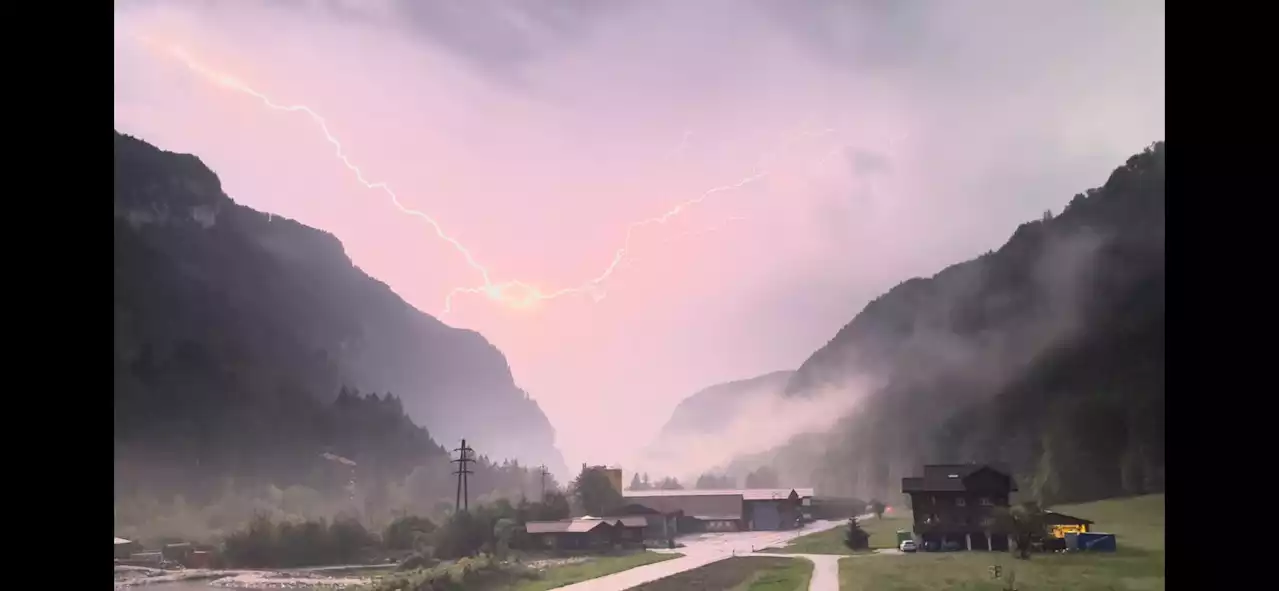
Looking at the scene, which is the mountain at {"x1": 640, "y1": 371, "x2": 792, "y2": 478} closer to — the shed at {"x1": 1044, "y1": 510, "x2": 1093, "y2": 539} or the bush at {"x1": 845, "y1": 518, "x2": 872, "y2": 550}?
the bush at {"x1": 845, "y1": 518, "x2": 872, "y2": 550}

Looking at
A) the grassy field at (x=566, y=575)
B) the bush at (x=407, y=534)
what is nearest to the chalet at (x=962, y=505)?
the grassy field at (x=566, y=575)

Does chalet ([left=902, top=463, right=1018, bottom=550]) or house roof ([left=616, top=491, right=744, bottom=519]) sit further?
house roof ([left=616, top=491, right=744, bottom=519])

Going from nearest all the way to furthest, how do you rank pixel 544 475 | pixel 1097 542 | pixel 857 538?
pixel 1097 542, pixel 857 538, pixel 544 475

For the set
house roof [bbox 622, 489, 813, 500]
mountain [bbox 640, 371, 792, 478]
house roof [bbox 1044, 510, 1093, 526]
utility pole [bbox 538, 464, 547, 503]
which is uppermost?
mountain [bbox 640, 371, 792, 478]

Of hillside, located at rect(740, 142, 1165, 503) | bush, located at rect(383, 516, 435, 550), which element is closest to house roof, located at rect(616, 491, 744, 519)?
hillside, located at rect(740, 142, 1165, 503)

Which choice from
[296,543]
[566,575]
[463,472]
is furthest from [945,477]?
[296,543]

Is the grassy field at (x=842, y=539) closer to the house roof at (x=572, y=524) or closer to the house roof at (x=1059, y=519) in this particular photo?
the house roof at (x=1059, y=519)

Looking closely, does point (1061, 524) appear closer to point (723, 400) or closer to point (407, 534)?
point (723, 400)

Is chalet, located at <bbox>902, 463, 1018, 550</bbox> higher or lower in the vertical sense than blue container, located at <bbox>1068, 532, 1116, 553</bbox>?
higher
